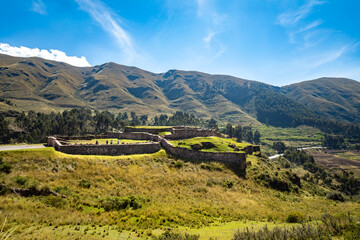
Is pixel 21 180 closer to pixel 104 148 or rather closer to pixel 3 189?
pixel 3 189

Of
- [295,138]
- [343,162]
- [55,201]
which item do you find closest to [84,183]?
[55,201]

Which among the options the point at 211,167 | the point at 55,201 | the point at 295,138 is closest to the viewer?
the point at 55,201

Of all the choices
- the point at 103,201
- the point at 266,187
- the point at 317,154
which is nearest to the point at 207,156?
the point at 266,187

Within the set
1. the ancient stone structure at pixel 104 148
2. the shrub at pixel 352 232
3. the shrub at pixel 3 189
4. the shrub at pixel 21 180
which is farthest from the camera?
the ancient stone structure at pixel 104 148

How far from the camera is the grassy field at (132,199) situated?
48.4ft

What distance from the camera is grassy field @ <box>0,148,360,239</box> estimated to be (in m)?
14.8

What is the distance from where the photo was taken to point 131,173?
28.0 m

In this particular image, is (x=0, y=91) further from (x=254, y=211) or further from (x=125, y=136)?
(x=254, y=211)

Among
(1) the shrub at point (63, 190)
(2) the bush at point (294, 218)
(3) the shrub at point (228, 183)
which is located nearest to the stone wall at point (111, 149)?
(1) the shrub at point (63, 190)

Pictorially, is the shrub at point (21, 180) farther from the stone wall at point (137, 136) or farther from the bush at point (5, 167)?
the stone wall at point (137, 136)

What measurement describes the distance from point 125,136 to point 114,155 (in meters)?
20.1

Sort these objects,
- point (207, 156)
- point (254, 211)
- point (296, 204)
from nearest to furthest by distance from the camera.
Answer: point (254, 211), point (296, 204), point (207, 156)

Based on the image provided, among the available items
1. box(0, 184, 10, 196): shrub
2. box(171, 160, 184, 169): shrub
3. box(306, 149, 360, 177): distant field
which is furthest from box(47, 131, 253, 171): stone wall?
box(306, 149, 360, 177): distant field

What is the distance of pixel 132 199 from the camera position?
818 inches
